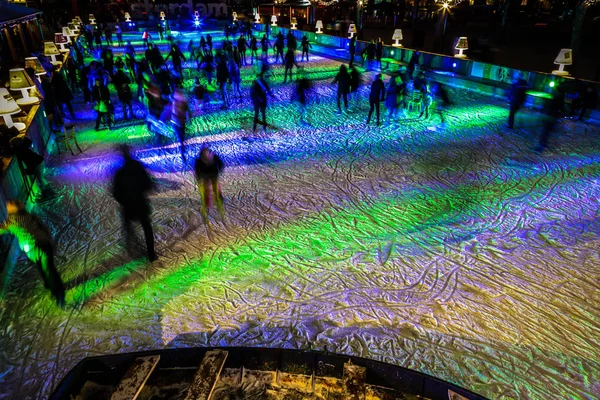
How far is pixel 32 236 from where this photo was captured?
15.3ft

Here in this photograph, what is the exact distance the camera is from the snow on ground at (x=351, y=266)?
4.52 meters

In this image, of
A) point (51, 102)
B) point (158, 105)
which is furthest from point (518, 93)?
point (51, 102)

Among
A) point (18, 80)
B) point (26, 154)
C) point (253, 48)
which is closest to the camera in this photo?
point (26, 154)

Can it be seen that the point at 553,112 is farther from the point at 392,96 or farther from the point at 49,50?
the point at 49,50

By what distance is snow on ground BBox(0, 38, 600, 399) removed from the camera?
4516 millimetres

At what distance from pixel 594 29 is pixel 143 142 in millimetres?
32647

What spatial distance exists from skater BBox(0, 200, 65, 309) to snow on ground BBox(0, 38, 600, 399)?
517 mm

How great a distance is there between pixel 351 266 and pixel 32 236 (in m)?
4.33

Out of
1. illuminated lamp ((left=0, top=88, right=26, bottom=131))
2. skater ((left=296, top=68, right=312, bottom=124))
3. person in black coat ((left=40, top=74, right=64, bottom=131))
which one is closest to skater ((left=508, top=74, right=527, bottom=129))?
skater ((left=296, top=68, right=312, bottom=124))

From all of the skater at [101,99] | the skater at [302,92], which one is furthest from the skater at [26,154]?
the skater at [302,92]

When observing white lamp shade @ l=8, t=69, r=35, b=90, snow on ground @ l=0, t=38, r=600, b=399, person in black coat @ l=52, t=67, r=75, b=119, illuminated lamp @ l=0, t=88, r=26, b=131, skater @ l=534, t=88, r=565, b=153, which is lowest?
snow on ground @ l=0, t=38, r=600, b=399

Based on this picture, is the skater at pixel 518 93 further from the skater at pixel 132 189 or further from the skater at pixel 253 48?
the skater at pixel 253 48

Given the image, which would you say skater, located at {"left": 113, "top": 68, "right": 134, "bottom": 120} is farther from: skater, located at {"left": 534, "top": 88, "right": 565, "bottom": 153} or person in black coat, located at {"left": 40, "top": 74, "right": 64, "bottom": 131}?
skater, located at {"left": 534, "top": 88, "right": 565, "bottom": 153}

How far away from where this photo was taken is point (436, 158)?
32.7 feet
